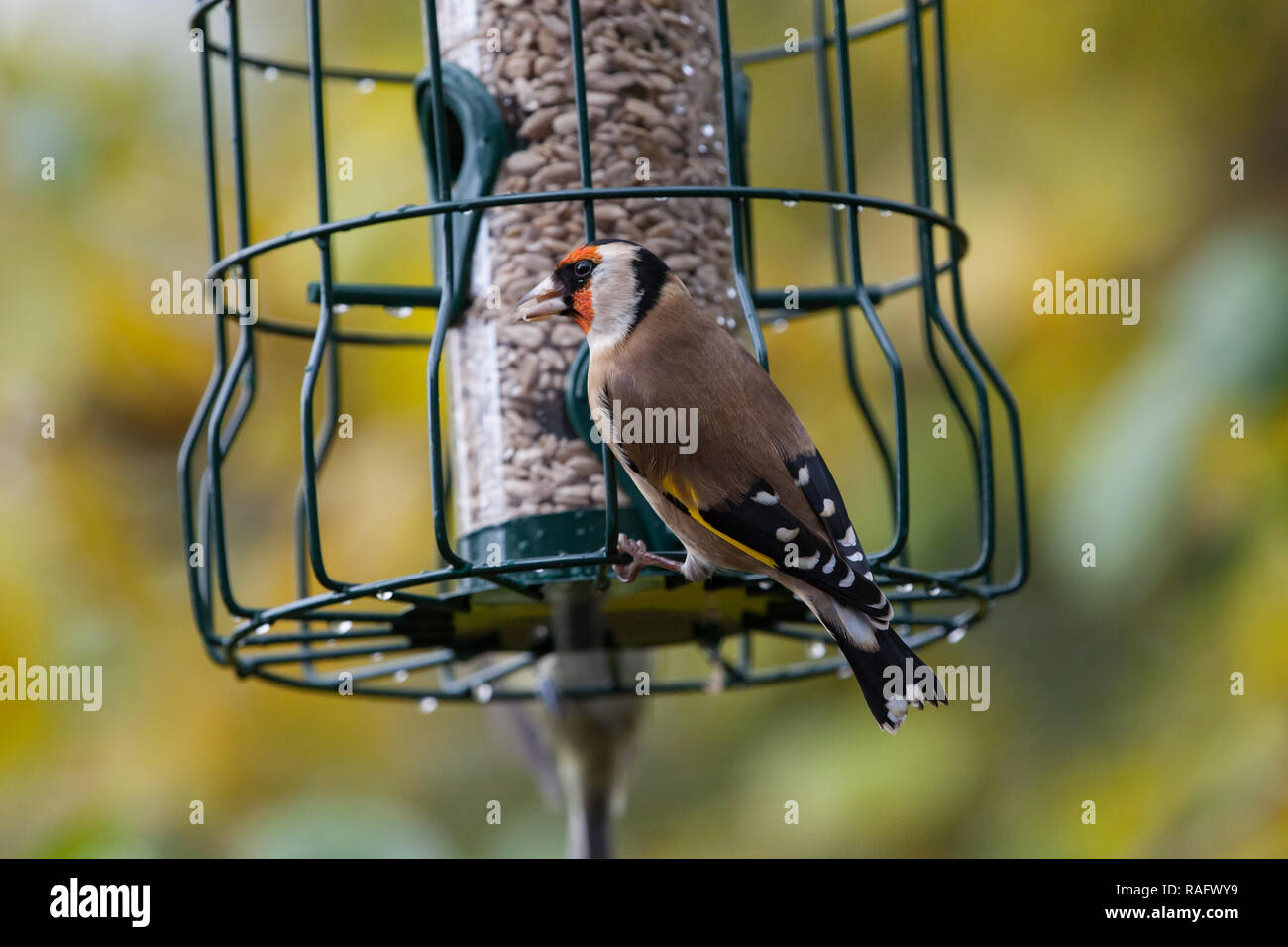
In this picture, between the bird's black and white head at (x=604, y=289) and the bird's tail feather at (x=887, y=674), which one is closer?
the bird's tail feather at (x=887, y=674)

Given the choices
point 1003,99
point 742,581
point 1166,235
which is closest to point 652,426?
point 742,581

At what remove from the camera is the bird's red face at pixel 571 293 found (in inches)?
189

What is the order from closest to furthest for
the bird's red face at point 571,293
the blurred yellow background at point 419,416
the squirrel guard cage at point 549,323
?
the bird's red face at point 571,293 → the squirrel guard cage at point 549,323 → the blurred yellow background at point 419,416

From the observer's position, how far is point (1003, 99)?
8.39 meters

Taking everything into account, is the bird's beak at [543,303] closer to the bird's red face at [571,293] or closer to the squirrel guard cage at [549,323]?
the bird's red face at [571,293]

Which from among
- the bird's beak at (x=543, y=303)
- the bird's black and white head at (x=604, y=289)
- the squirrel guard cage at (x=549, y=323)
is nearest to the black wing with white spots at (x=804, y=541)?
the squirrel guard cage at (x=549, y=323)

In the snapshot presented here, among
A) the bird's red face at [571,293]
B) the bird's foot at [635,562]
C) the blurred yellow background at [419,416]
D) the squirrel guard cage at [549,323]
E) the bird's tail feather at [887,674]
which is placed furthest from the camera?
the blurred yellow background at [419,416]

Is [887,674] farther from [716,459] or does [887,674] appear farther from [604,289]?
[604,289]

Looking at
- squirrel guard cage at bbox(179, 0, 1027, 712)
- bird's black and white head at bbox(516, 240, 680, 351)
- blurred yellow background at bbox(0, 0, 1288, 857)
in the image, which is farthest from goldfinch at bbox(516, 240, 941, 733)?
blurred yellow background at bbox(0, 0, 1288, 857)

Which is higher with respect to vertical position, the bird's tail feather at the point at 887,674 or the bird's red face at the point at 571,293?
the bird's red face at the point at 571,293

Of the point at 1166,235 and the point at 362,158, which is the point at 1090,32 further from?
the point at 362,158

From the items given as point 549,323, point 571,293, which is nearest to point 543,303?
point 571,293

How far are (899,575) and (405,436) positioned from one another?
12.1ft

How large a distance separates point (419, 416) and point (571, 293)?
324 centimetres
